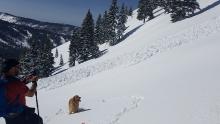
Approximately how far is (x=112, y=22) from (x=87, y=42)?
374 inches

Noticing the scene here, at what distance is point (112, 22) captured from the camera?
8350 cm

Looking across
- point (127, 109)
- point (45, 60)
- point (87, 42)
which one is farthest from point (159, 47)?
point (45, 60)

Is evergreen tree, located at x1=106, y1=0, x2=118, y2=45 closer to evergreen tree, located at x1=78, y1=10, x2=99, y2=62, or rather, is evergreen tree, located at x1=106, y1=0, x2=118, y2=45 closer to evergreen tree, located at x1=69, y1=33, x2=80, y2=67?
evergreen tree, located at x1=78, y1=10, x2=99, y2=62

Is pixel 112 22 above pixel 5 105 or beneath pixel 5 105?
above

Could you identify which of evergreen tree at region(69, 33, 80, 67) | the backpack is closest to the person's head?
the backpack

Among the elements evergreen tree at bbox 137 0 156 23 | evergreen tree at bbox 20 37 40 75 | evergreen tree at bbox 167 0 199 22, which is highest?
evergreen tree at bbox 137 0 156 23

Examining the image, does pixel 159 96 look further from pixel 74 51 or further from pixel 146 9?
pixel 146 9

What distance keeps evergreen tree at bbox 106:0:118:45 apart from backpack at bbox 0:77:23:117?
7303cm

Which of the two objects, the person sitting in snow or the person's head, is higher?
the person's head

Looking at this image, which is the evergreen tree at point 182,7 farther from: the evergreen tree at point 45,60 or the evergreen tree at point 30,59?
the evergreen tree at point 45,60

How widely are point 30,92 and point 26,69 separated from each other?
66053mm

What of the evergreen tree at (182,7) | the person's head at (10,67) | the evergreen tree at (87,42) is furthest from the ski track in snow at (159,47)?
the evergreen tree at (87,42)

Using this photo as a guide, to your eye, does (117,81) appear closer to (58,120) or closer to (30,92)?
(58,120)

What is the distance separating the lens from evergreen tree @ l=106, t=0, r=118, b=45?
81.2 m
